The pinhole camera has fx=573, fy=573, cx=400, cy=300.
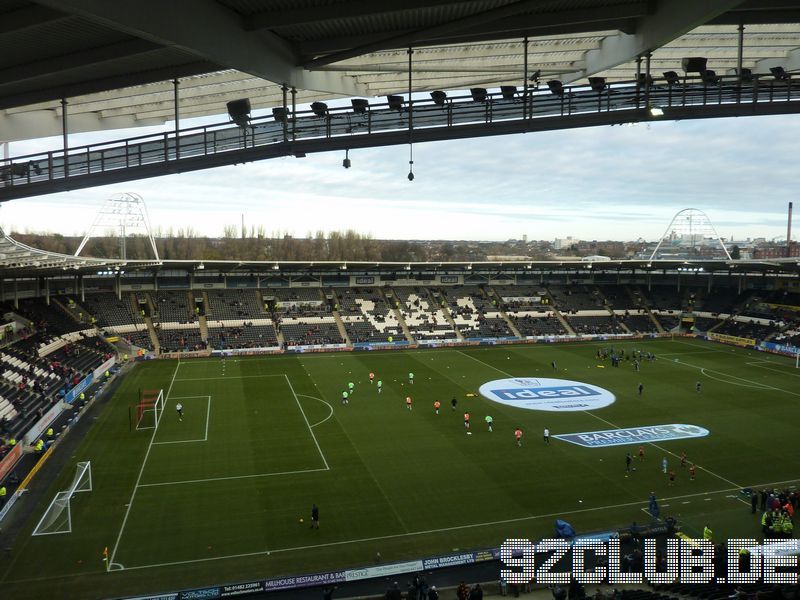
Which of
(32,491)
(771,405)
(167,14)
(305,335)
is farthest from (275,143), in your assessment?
(305,335)

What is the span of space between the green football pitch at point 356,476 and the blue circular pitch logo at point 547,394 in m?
1.14

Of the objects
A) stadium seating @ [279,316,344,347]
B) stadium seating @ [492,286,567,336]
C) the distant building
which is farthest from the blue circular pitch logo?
the distant building

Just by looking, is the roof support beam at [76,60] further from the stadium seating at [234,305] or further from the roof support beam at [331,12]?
the stadium seating at [234,305]

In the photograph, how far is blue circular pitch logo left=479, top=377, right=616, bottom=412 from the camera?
35.8 meters

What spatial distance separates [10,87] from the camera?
980cm

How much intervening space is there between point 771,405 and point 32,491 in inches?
1592

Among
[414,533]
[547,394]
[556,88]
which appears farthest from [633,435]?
[556,88]

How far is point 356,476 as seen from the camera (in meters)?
24.6

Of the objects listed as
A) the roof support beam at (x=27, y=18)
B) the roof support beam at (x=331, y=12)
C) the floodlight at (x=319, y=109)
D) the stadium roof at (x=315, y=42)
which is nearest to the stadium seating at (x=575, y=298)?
the stadium roof at (x=315, y=42)

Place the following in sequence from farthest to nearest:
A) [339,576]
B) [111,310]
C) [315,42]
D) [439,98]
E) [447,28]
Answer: [111,310], [339,576], [439,98], [315,42], [447,28]

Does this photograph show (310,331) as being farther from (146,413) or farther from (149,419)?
(149,419)

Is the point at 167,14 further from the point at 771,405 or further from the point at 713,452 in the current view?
the point at 771,405

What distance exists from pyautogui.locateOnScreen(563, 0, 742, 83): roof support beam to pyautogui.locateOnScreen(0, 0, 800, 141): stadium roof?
0.9 inches

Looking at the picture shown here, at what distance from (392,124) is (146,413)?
2853 centimetres
